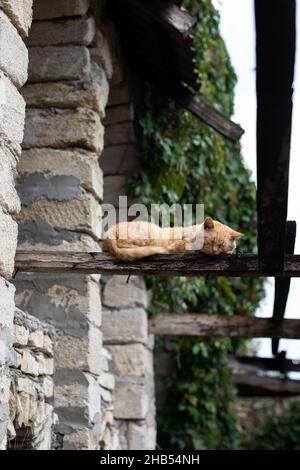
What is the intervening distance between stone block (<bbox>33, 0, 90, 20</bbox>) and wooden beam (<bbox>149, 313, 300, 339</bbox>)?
2.41 metres

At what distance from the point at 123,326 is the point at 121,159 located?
131 centimetres

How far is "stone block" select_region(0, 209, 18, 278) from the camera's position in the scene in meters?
2.36

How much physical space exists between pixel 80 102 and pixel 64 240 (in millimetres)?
841

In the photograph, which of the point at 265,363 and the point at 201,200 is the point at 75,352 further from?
the point at 265,363

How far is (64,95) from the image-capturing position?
374 centimetres

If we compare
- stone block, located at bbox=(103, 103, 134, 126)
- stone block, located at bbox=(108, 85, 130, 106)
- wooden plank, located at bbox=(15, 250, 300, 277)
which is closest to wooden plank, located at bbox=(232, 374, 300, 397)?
stone block, located at bbox=(103, 103, 134, 126)

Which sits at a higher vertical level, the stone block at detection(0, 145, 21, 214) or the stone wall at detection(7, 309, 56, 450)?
the stone block at detection(0, 145, 21, 214)

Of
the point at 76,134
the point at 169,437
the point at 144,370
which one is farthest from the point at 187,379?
the point at 76,134

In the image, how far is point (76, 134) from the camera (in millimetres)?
3678

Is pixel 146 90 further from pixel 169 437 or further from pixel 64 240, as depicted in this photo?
pixel 169 437

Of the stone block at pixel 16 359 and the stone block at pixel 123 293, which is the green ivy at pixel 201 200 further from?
the stone block at pixel 16 359

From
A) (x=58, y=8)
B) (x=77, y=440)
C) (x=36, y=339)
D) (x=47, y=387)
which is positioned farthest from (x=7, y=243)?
(x=58, y=8)

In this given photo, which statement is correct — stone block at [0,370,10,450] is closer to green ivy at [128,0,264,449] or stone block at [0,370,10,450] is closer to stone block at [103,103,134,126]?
green ivy at [128,0,264,449]

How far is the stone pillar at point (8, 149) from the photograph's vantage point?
235 cm
